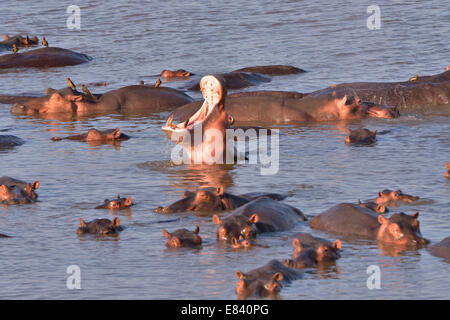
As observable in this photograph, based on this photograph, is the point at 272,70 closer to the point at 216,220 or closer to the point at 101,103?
the point at 101,103

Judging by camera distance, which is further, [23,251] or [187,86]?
[187,86]

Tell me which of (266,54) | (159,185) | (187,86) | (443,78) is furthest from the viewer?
(266,54)

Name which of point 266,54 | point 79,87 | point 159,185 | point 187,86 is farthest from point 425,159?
point 266,54

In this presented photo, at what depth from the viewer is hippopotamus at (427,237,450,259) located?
280 inches

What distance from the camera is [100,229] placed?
7.99 metres

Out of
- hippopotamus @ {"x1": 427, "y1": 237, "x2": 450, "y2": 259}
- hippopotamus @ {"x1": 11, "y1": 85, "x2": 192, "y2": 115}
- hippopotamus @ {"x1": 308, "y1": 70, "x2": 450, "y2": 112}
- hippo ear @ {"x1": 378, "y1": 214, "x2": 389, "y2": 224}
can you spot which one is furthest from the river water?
hippopotamus @ {"x1": 11, "y1": 85, "x2": 192, "y2": 115}

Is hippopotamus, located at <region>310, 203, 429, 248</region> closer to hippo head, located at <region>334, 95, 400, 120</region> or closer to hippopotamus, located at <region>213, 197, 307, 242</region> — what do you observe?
hippopotamus, located at <region>213, 197, 307, 242</region>

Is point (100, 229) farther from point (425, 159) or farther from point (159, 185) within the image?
point (425, 159)

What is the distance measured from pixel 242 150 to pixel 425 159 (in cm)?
215

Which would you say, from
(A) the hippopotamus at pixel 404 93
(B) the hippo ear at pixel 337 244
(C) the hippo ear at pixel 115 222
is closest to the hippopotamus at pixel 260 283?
(B) the hippo ear at pixel 337 244

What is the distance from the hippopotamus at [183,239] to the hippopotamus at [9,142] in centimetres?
465

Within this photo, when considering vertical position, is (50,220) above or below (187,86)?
below

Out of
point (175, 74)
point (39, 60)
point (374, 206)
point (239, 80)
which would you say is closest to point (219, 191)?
point (374, 206)
